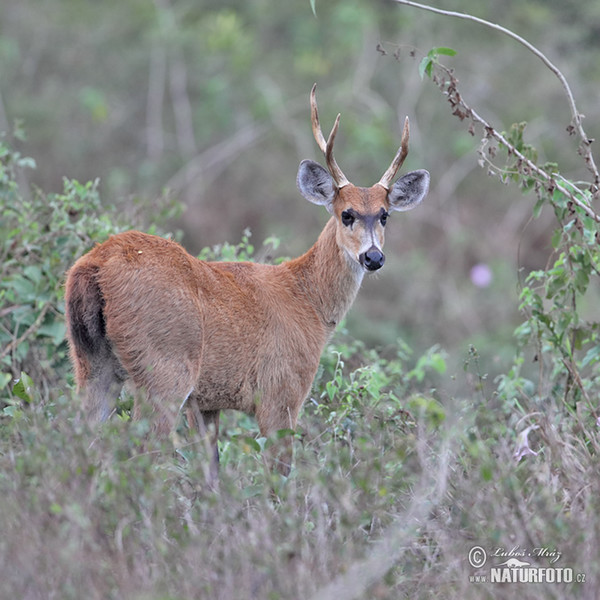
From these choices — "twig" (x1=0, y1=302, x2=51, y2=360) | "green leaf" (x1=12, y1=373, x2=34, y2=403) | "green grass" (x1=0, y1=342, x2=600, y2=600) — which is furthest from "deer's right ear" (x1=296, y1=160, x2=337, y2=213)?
"green leaf" (x1=12, y1=373, x2=34, y2=403)

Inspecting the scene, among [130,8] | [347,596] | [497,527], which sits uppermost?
→ [130,8]

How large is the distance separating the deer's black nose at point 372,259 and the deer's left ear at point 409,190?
2.31 feet

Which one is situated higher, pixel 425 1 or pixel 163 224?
pixel 425 1

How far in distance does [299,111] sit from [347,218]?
30.8 ft

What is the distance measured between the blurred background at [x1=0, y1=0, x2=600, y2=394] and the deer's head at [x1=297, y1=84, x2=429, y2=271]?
6.03m

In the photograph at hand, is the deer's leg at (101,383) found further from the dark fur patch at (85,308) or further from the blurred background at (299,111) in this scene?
the blurred background at (299,111)

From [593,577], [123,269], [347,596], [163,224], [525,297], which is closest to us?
[347,596]

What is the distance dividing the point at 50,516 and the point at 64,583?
44 cm

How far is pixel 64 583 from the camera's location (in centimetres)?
397

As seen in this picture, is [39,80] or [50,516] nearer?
[50,516]

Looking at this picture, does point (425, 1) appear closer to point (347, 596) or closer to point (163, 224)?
point (163, 224)

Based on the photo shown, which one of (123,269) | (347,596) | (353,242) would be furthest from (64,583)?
(353,242)

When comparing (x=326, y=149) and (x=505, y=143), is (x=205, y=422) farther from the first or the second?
(x=505, y=143)

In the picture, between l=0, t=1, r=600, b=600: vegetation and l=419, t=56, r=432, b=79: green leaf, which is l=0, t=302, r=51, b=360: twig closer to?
l=0, t=1, r=600, b=600: vegetation
